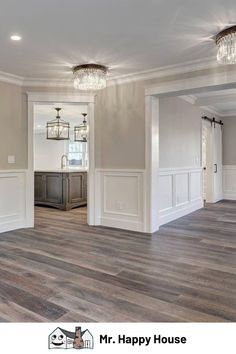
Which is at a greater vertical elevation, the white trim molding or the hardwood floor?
the white trim molding

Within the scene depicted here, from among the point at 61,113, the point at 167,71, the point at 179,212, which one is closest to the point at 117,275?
the point at 167,71

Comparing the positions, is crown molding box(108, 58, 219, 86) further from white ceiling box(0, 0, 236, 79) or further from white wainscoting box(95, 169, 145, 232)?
white wainscoting box(95, 169, 145, 232)

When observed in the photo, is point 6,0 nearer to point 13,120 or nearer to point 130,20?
point 130,20

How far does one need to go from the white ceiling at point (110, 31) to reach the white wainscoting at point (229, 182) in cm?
507

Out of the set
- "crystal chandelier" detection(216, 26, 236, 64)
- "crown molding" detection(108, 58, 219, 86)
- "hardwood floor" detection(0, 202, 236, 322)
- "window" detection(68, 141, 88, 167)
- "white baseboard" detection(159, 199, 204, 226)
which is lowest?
"hardwood floor" detection(0, 202, 236, 322)

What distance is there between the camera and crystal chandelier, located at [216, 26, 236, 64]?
9.23 ft

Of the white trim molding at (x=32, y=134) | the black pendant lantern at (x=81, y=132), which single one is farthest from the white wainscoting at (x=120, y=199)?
the black pendant lantern at (x=81, y=132)

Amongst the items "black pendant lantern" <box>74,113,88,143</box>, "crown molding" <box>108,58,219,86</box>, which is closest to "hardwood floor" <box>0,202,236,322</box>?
→ "crown molding" <box>108,58,219,86</box>
